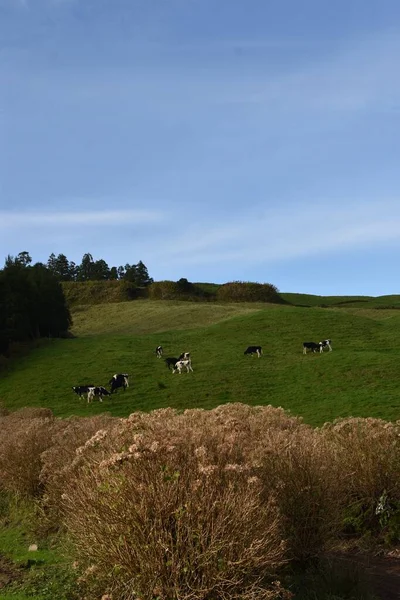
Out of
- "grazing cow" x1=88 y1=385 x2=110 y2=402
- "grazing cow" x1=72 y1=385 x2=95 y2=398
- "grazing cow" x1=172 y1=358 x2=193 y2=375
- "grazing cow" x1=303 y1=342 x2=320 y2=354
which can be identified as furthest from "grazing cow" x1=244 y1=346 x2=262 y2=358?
"grazing cow" x1=72 y1=385 x2=95 y2=398

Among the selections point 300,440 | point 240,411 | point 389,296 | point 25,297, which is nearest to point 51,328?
point 25,297

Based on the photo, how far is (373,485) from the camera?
Result: 1023 cm

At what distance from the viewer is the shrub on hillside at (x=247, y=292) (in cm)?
9869

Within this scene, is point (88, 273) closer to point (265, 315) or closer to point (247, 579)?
point (265, 315)

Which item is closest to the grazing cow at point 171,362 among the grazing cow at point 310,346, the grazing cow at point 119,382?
the grazing cow at point 119,382

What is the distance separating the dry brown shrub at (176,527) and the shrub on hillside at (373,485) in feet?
13.8

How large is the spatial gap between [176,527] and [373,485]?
5.61m

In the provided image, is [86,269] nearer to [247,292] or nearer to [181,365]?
[247,292]

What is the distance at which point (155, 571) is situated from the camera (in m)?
5.80

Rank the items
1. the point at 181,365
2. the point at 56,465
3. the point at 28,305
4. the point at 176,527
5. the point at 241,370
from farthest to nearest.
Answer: the point at 28,305
the point at 181,365
the point at 241,370
the point at 56,465
the point at 176,527

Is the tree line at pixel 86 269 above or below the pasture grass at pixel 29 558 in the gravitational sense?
above

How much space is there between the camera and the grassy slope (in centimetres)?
2914

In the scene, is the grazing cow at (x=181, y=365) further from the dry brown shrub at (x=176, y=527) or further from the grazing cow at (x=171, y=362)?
the dry brown shrub at (x=176, y=527)

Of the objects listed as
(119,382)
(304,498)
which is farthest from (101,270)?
(304,498)
